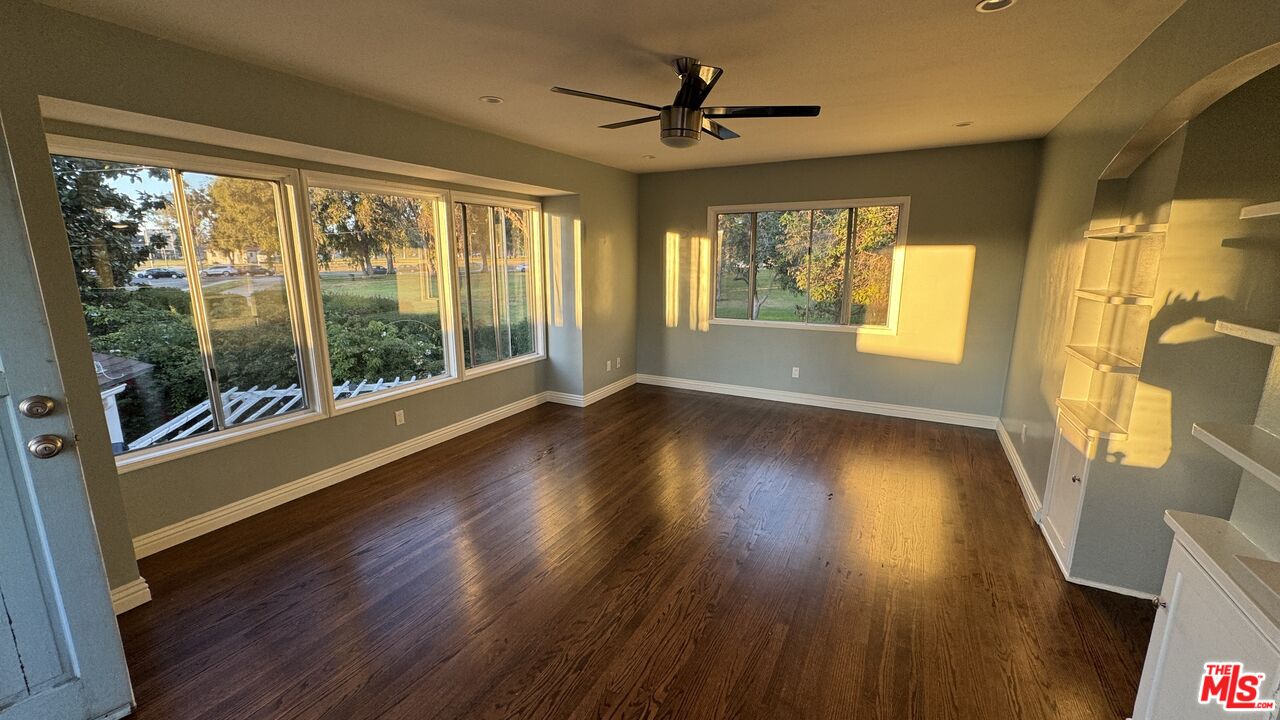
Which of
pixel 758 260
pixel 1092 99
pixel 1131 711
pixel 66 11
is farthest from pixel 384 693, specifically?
pixel 758 260

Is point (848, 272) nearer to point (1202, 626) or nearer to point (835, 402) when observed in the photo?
point (835, 402)

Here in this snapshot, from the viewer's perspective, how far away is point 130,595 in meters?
2.22

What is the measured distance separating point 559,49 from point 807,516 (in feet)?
9.42

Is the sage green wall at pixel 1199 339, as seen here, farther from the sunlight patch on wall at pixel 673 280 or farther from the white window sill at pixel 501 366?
the white window sill at pixel 501 366

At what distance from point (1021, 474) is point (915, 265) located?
210 centimetres

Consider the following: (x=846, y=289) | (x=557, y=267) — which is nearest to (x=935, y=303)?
(x=846, y=289)

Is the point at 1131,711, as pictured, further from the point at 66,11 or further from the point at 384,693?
the point at 66,11

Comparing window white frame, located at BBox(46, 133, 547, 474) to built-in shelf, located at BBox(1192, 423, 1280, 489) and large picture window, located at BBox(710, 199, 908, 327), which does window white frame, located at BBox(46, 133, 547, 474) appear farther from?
built-in shelf, located at BBox(1192, 423, 1280, 489)

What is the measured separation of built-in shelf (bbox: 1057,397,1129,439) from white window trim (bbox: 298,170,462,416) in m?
4.17

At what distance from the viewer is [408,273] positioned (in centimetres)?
394

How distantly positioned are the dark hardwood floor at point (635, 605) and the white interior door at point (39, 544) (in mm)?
255

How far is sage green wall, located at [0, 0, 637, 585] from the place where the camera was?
74.4 inches

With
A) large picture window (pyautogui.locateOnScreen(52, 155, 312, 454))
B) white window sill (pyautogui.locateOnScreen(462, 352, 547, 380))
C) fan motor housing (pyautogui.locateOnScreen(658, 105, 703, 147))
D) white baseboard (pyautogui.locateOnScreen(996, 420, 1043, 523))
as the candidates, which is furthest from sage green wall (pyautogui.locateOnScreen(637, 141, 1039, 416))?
large picture window (pyautogui.locateOnScreen(52, 155, 312, 454))

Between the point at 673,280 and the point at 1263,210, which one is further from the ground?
the point at 1263,210
